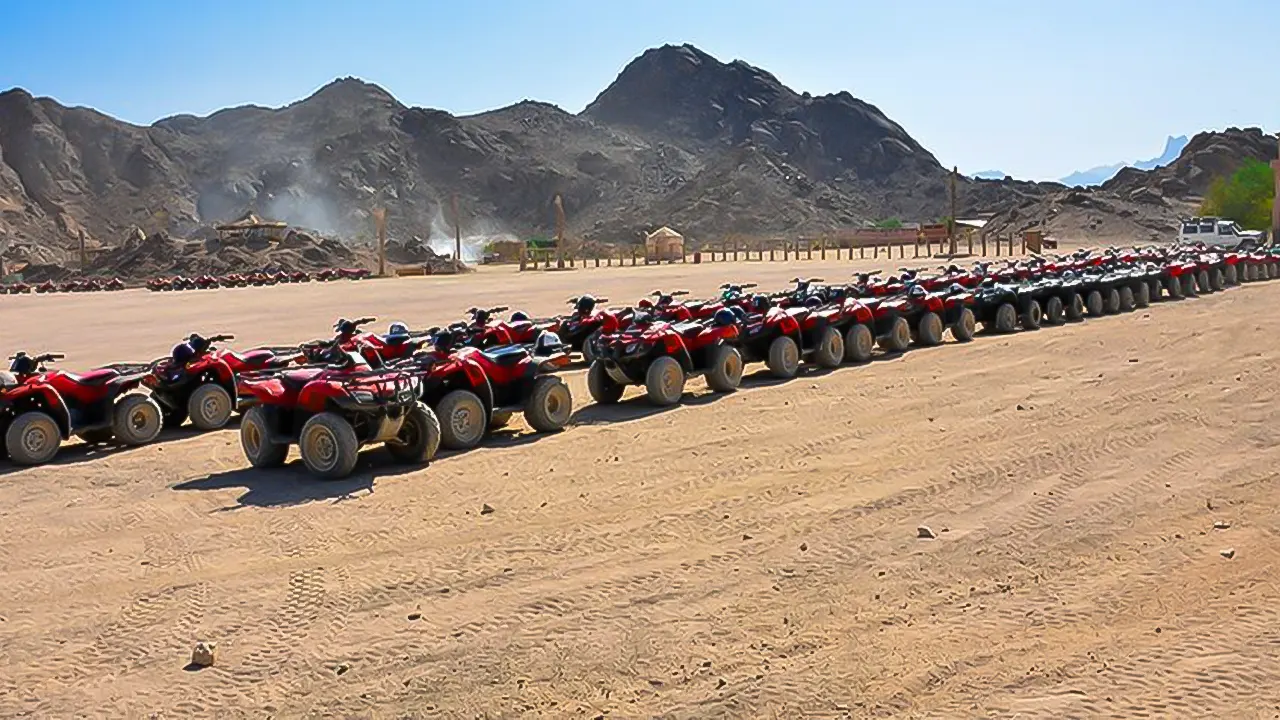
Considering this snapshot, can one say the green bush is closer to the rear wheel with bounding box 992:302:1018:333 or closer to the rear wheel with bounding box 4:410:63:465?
the rear wheel with bounding box 992:302:1018:333

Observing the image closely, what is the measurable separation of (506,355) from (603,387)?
210cm

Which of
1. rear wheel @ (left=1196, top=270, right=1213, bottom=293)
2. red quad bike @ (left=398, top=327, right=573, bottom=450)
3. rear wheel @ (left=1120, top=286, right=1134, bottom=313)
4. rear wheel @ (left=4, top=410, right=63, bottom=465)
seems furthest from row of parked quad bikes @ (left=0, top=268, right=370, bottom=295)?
red quad bike @ (left=398, top=327, right=573, bottom=450)

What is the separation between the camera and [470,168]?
140m

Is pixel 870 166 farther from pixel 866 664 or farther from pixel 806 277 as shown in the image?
pixel 866 664

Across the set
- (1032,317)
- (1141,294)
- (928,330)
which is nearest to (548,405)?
(928,330)

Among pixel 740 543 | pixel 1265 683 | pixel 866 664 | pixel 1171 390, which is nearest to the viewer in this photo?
pixel 1265 683

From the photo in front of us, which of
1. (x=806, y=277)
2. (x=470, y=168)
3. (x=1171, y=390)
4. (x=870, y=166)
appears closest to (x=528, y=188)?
(x=470, y=168)

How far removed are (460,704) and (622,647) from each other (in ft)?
2.92

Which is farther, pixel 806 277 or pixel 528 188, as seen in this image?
pixel 528 188

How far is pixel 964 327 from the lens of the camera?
18.2 meters

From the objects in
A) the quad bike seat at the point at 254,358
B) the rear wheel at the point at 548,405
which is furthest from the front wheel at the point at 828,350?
the quad bike seat at the point at 254,358

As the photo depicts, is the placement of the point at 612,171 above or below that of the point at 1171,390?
above

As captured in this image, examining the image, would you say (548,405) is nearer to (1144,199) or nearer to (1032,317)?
(1032,317)

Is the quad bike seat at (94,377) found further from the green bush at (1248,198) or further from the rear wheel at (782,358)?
the green bush at (1248,198)
